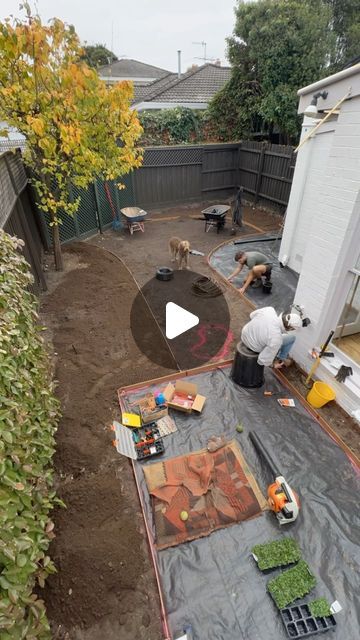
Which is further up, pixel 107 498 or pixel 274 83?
pixel 274 83

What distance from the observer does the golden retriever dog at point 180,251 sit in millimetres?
8144

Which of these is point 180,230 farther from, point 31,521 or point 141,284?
point 31,521

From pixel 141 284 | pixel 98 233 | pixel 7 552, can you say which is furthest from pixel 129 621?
pixel 98 233

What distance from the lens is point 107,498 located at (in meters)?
3.41

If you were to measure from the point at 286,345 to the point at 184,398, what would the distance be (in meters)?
1.98

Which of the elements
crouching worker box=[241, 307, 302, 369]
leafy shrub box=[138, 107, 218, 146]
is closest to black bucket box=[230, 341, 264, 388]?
crouching worker box=[241, 307, 302, 369]

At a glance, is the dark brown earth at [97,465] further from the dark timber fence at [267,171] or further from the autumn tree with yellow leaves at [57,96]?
the dark timber fence at [267,171]

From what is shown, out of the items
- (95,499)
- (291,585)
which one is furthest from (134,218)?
(291,585)

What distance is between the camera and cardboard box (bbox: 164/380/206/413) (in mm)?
4324

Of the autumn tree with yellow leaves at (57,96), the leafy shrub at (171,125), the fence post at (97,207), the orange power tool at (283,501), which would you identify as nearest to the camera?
the orange power tool at (283,501)

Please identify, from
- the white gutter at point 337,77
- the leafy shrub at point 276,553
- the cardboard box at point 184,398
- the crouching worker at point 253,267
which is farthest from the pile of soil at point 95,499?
the white gutter at point 337,77

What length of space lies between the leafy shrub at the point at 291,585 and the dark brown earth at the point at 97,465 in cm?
107

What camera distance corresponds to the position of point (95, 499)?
3.40 metres

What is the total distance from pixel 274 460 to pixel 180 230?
9.61m
